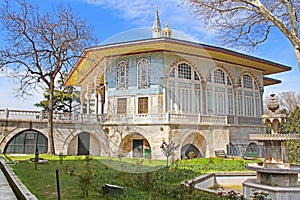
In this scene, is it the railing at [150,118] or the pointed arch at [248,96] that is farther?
the pointed arch at [248,96]

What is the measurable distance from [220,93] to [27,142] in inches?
621

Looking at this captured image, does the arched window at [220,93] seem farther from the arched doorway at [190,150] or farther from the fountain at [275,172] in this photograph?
the fountain at [275,172]

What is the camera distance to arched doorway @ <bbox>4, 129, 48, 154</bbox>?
2050 cm

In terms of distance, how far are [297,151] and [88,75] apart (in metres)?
14.8

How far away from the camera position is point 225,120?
70.1 ft

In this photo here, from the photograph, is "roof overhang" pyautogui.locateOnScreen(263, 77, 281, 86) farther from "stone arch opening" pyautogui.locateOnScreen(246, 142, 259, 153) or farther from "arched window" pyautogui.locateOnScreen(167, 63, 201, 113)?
"arched window" pyautogui.locateOnScreen(167, 63, 201, 113)

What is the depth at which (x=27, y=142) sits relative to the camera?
20922 mm

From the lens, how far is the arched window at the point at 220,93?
22.4 metres

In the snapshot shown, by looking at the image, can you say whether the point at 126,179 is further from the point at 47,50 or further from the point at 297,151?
the point at 47,50

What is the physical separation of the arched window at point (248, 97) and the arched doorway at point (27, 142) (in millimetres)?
16392

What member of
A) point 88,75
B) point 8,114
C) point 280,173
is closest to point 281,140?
point 280,173

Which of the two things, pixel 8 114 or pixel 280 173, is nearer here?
pixel 280 173

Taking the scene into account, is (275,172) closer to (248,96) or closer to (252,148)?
(252,148)

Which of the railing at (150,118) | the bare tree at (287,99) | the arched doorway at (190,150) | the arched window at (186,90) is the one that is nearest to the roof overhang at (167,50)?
the arched window at (186,90)
